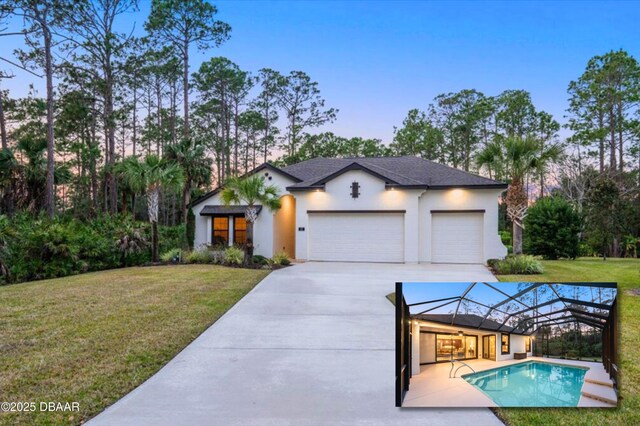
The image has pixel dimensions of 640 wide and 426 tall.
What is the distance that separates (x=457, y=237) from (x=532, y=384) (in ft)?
44.7

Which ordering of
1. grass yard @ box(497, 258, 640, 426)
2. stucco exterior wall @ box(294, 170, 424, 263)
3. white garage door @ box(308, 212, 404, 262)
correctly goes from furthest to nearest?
white garage door @ box(308, 212, 404, 262)
stucco exterior wall @ box(294, 170, 424, 263)
grass yard @ box(497, 258, 640, 426)

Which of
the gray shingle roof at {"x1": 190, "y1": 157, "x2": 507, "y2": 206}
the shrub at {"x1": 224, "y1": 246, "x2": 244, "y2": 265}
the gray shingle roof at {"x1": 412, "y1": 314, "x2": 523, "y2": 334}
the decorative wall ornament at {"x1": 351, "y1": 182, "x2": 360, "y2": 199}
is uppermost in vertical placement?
the gray shingle roof at {"x1": 190, "y1": 157, "x2": 507, "y2": 206}

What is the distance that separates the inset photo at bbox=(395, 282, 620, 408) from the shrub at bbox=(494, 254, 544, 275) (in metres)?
9.65

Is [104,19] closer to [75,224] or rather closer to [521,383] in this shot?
[75,224]

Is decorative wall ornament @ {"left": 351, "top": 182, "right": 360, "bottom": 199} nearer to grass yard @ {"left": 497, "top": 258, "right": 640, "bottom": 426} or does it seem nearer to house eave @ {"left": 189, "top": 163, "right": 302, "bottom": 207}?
house eave @ {"left": 189, "top": 163, "right": 302, "bottom": 207}

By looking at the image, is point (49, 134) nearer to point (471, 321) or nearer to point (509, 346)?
point (471, 321)

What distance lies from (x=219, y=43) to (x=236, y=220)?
12.3 metres

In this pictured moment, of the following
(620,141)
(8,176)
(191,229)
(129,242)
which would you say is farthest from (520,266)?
(8,176)

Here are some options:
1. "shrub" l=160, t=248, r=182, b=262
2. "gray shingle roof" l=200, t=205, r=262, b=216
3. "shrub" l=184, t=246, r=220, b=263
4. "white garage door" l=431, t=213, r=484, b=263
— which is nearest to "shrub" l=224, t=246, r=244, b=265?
"shrub" l=184, t=246, r=220, b=263

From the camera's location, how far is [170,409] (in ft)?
10.6

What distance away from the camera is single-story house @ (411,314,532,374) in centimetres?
256

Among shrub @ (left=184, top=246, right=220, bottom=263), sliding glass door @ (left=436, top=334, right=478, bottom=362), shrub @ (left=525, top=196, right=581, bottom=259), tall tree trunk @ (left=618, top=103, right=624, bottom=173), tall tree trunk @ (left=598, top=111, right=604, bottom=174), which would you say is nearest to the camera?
sliding glass door @ (left=436, top=334, right=478, bottom=362)

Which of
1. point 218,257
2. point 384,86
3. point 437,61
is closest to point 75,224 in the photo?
point 218,257

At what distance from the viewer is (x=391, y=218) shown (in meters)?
15.9
